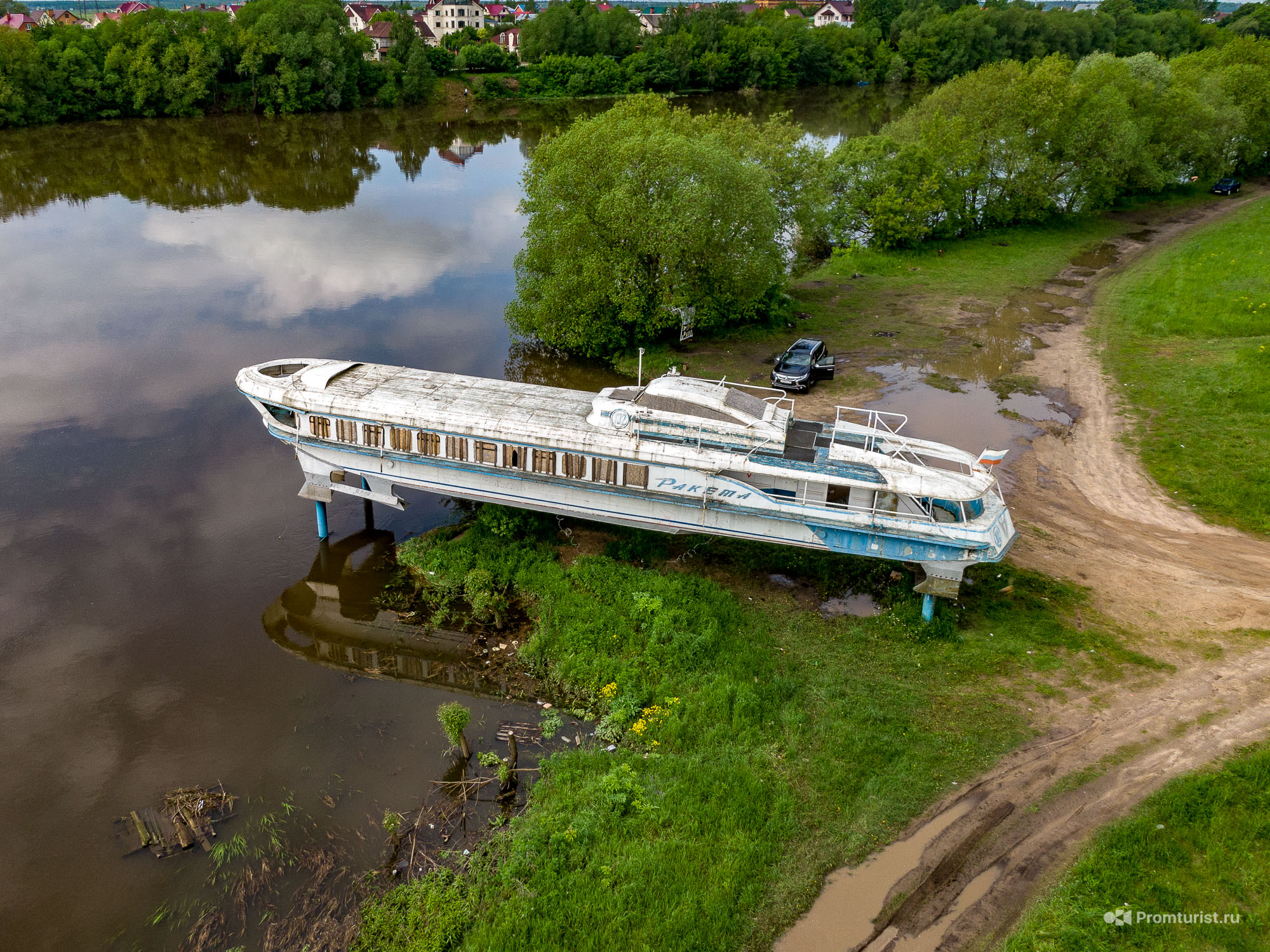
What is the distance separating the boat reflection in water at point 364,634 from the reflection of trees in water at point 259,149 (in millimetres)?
46159

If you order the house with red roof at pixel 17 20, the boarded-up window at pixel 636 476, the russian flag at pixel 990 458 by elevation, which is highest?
the house with red roof at pixel 17 20

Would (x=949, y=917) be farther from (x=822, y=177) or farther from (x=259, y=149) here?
(x=259, y=149)

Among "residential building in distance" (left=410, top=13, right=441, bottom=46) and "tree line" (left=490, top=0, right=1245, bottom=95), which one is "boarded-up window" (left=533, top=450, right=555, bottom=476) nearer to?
"tree line" (left=490, top=0, right=1245, bottom=95)

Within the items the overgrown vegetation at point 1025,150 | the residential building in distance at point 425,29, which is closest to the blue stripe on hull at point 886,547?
the overgrown vegetation at point 1025,150

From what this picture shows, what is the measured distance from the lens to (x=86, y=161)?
72938 mm

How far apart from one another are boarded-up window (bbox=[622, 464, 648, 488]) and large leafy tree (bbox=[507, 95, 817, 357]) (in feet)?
48.2

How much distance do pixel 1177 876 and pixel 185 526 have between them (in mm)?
29079

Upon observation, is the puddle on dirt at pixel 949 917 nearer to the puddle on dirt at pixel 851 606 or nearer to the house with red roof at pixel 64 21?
the puddle on dirt at pixel 851 606

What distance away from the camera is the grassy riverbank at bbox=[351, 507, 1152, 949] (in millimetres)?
15570

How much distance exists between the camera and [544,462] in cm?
2359

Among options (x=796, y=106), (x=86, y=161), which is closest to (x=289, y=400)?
(x=86, y=161)

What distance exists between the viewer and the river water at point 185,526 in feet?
59.6

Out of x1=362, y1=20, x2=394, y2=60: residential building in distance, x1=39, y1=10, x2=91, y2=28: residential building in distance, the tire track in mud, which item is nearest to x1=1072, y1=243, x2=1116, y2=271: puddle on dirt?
the tire track in mud

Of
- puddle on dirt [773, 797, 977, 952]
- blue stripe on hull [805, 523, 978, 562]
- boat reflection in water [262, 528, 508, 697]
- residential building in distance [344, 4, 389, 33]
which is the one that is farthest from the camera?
residential building in distance [344, 4, 389, 33]
